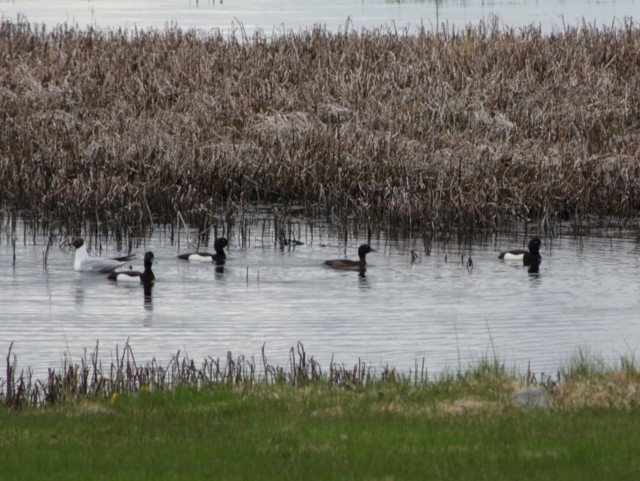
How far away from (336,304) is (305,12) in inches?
1970

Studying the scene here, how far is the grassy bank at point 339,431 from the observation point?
736 centimetres

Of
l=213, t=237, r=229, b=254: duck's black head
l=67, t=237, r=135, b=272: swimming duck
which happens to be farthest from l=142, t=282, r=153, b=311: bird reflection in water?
l=213, t=237, r=229, b=254: duck's black head

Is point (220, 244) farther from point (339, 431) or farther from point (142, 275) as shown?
point (339, 431)

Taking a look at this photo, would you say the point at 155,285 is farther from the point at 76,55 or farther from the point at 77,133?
the point at 76,55

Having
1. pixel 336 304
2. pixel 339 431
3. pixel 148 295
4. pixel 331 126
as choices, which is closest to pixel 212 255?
pixel 148 295

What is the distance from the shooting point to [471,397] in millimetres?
9430

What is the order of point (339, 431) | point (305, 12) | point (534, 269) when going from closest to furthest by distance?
point (339, 431)
point (534, 269)
point (305, 12)

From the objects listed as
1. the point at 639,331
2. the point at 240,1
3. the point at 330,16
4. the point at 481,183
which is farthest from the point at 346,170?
the point at 240,1

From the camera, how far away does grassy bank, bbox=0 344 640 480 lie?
7.36 meters

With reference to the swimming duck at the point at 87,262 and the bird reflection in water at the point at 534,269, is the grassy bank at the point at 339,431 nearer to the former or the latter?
the bird reflection in water at the point at 534,269

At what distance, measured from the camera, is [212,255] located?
63.2ft

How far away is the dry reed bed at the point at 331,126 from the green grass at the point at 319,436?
12.1m

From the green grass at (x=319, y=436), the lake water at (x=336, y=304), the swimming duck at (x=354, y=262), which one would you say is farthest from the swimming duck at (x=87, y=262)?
the green grass at (x=319, y=436)

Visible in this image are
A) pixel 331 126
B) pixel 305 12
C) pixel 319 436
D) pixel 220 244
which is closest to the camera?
pixel 319 436
